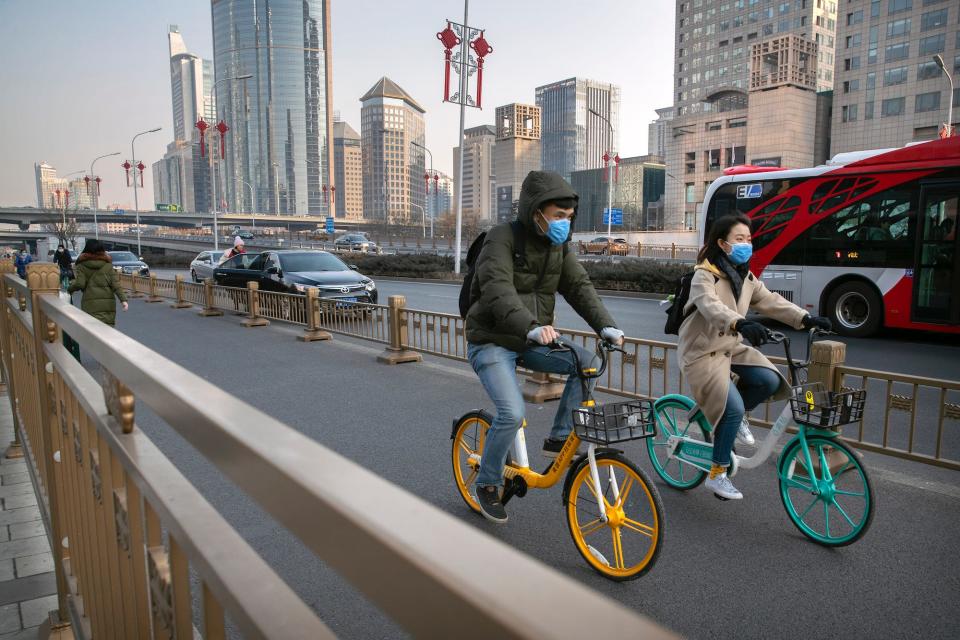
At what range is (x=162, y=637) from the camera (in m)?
1.44

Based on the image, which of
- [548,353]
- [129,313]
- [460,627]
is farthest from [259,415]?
[129,313]

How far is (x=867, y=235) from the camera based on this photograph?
12.7 meters

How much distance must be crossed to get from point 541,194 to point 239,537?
2966mm

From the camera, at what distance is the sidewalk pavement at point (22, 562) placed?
10.6 ft

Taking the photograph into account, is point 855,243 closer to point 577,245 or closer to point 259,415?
point 259,415

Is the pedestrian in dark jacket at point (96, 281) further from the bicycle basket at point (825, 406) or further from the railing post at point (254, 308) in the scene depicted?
the bicycle basket at point (825, 406)

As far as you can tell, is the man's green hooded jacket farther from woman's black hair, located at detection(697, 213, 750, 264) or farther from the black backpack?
woman's black hair, located at detection(697, 213, 750, 264)

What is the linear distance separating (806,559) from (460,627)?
12.9ft

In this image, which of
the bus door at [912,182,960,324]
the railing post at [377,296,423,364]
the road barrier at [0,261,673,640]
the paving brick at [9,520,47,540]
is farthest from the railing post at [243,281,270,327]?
the bus door at [912,182,960,324]

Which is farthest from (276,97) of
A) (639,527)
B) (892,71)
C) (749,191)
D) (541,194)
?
(639,527)

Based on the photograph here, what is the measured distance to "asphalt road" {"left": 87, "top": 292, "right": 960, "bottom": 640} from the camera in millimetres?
3246

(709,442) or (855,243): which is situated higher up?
(855,243)

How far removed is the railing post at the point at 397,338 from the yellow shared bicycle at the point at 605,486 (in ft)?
19.0

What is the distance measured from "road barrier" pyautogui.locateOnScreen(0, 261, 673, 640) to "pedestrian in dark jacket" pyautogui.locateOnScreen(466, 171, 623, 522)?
81.3 inches
